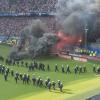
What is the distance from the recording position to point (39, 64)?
4300cm

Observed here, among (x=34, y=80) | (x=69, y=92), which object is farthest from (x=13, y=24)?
(x=69, y=92)

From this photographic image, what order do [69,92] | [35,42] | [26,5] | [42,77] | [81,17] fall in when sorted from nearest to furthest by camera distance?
[69,92] < [42,77] < [35,42] < [81,17] < [26,5]

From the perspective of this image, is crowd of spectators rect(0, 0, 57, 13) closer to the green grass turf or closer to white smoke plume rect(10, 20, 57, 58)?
white smoke plume rect(10, 20, 57, 58)

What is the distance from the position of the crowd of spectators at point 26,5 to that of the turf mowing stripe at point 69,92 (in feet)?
124

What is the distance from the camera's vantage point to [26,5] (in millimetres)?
78562

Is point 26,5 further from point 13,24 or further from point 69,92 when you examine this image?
point 69,92

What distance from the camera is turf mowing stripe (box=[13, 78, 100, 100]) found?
1211 inches

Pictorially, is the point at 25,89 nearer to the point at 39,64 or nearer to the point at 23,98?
the point at 23,98

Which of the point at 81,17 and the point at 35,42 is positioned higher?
the point at 81,17

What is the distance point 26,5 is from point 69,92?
4850 centimetres

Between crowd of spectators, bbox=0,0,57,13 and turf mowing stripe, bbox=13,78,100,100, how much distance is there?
124ft

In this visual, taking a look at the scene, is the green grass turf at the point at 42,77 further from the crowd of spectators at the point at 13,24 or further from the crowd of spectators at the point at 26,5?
the crowd of spectators at the point at 13,24

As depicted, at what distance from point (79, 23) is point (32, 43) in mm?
8157

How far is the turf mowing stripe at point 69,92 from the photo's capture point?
30750 millimetres
